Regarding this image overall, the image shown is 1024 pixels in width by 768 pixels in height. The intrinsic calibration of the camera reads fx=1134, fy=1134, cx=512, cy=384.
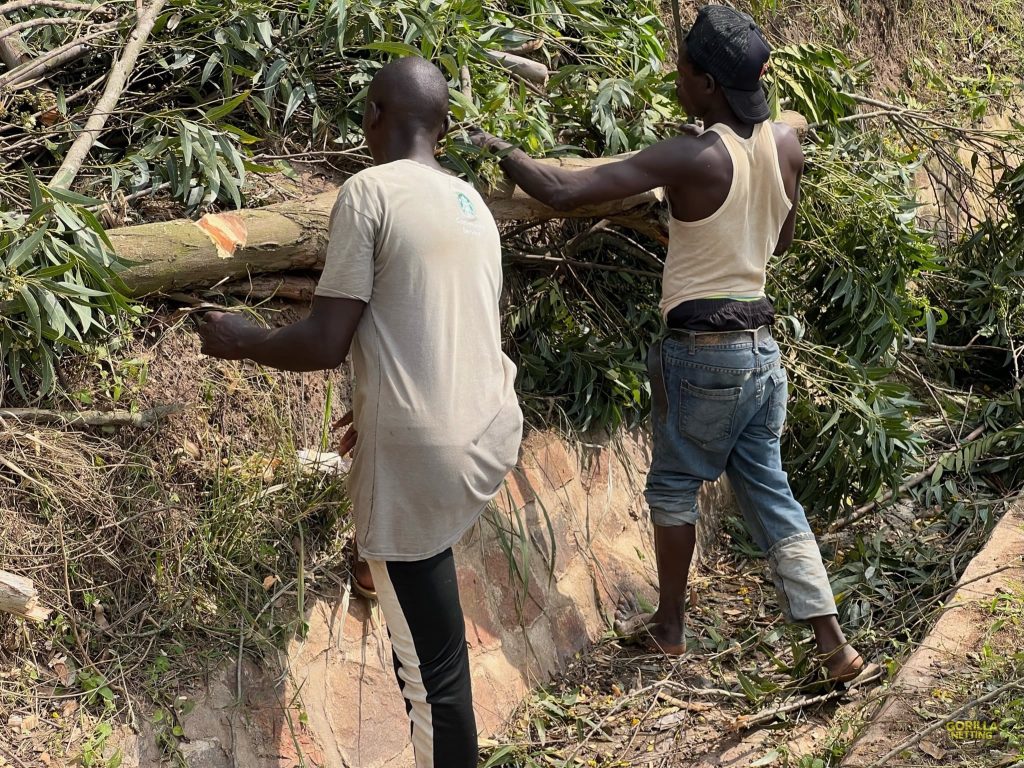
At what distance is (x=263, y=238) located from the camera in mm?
3506

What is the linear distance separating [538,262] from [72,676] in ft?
7.73

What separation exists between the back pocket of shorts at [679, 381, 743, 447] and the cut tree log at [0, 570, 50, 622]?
6.65 ft

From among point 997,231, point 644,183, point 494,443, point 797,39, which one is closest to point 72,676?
point 494,443

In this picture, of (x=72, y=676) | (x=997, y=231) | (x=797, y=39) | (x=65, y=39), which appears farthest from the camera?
(x=797, y=39)

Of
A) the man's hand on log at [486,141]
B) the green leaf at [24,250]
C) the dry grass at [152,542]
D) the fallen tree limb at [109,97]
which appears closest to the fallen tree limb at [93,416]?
the dry grass at [152,542]

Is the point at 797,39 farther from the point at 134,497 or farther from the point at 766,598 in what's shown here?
the point at 134,497

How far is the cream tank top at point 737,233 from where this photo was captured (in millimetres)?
3523

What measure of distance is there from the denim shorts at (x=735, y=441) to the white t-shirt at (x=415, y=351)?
105 centimetres

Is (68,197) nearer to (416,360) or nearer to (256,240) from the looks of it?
(256,240)

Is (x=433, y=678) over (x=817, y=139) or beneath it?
beneath

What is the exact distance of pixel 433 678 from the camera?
286 centimetres

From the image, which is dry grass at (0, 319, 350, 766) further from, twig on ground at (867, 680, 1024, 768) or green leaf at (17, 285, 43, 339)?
twig on ground at (867, 680, 1024, 768)

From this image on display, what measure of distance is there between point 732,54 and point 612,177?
514 mm

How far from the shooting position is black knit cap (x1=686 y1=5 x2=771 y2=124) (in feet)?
11.2
